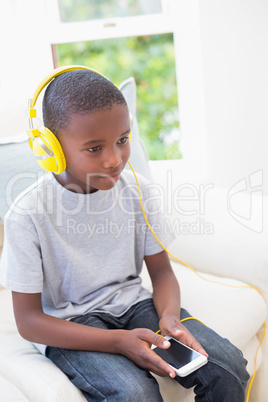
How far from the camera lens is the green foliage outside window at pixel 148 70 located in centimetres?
296

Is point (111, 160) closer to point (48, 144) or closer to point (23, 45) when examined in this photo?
point (48, 144)

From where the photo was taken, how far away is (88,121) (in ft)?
2.86

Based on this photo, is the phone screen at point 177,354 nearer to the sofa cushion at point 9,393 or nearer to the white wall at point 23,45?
the sofa cushion at point 9,393

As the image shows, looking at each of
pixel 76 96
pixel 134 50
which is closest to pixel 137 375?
pixel 76 96

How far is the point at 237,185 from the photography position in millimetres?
2111

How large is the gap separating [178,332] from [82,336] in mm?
201

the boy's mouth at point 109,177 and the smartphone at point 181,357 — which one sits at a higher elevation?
the boy's mouth at point 109,177

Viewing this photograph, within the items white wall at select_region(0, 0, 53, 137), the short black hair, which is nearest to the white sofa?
the short black hair

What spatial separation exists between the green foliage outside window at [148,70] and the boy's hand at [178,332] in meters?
2.16

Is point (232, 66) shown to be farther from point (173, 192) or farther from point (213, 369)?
point (213, 369)

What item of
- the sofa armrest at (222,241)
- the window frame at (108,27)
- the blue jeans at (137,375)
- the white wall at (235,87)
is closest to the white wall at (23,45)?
the window frame at (108,27)

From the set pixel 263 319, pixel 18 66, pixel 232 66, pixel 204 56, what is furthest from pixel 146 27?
pixel 263 319

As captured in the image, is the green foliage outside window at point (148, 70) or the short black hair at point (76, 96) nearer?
the short black hair at point (76, 96)

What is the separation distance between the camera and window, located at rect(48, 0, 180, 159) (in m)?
2.03
